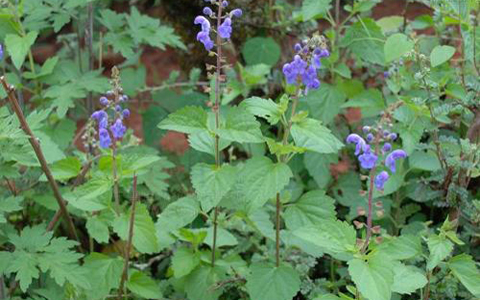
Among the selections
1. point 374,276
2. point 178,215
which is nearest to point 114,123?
point 178,215

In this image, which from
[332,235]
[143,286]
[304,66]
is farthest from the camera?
[143,286]

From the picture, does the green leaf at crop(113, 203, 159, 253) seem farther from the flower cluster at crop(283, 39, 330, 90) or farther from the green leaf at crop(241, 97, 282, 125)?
the flower cluster at crop(283, 39, 330, 90)

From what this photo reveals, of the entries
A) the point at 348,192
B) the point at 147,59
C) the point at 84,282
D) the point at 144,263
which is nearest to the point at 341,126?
the point at 348,192

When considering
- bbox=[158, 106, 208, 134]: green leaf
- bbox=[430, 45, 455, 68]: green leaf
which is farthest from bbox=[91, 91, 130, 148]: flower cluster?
bbox=[430, 45, 455, 68]: green leaf

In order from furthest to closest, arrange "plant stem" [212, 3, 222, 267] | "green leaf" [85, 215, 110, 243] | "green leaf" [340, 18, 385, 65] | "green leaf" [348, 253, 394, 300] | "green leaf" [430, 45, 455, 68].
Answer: "green leaf" [340, 18, 385, 65]
"green leaf" [430, 45, 455, 68]
"green leaf" [85, 215, 110, 243]
"plant stem" [212, 3, 222, 267]
"green leaf" [348, 253, 394, 300]

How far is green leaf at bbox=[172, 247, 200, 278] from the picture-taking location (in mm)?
2799

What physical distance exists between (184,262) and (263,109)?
2.42 feet

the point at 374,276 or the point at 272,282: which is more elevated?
the point at 374,276

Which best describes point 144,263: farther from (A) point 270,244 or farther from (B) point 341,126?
(B) point 341,126

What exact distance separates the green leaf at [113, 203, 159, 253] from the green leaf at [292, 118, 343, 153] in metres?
0.64

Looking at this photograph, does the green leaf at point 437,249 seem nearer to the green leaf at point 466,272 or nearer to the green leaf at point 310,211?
the green leaf at point 466,272

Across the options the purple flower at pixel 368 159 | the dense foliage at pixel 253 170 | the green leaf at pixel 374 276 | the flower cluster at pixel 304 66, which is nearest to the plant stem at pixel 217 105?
the dense foliage at pixel 253 170

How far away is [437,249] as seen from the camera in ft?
7.99

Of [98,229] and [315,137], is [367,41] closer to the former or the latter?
[315,137]
